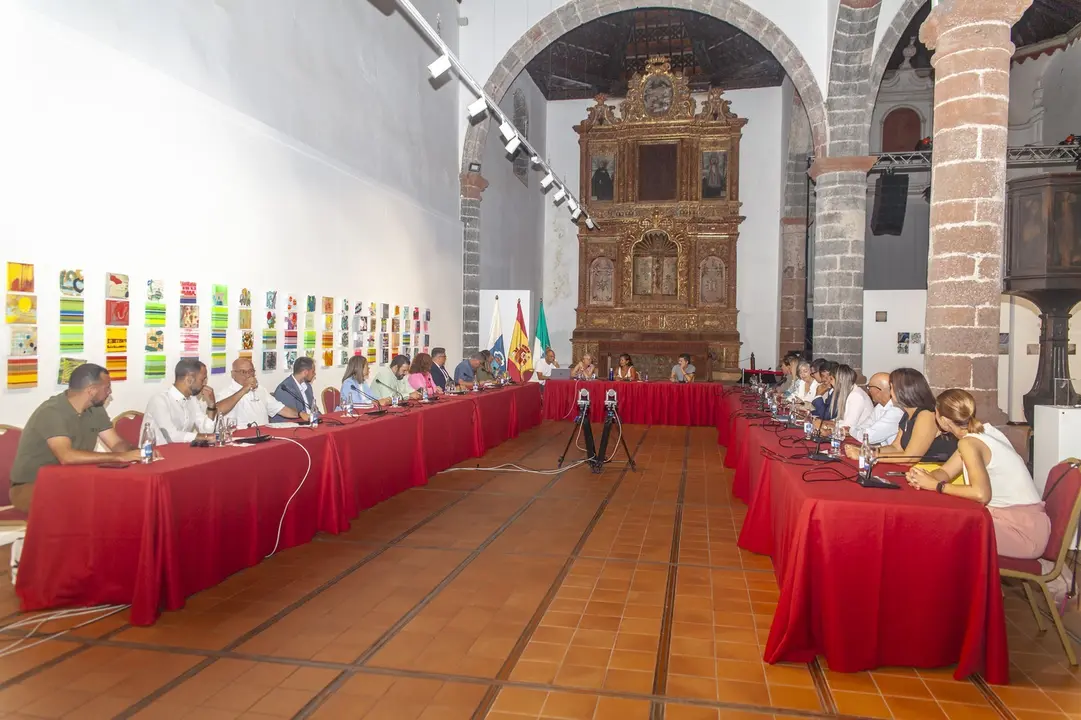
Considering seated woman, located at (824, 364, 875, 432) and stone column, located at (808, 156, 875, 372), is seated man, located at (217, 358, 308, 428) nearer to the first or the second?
seated woman, located at (824, 364, 875, 432)

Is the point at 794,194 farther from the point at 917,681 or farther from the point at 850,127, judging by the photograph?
the point at 917,681

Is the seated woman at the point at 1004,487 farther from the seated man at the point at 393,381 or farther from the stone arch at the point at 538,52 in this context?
the stone arch at the point at 538,52

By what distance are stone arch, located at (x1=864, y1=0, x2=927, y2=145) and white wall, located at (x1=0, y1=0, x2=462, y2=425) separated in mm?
6767

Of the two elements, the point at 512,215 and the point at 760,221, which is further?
the point at 760,221

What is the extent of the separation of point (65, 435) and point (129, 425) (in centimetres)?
159

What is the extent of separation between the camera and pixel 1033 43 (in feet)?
48.1

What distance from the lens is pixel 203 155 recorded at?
639 centimetres

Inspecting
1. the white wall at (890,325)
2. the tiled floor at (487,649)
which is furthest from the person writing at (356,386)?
the white wall at (890,325)

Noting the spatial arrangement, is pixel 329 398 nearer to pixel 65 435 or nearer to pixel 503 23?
pixel 65 435

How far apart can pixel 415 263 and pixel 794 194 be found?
965 centimetres

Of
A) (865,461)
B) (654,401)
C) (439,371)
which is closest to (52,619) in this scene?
(865,461)

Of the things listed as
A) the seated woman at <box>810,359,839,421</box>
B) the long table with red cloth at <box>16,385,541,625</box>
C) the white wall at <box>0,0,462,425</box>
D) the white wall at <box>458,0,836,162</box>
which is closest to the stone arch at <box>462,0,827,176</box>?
the white wall at <box>458,0,836,162</box>

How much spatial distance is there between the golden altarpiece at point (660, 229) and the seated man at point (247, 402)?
1203cm

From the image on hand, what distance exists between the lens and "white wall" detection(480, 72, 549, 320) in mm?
14430
